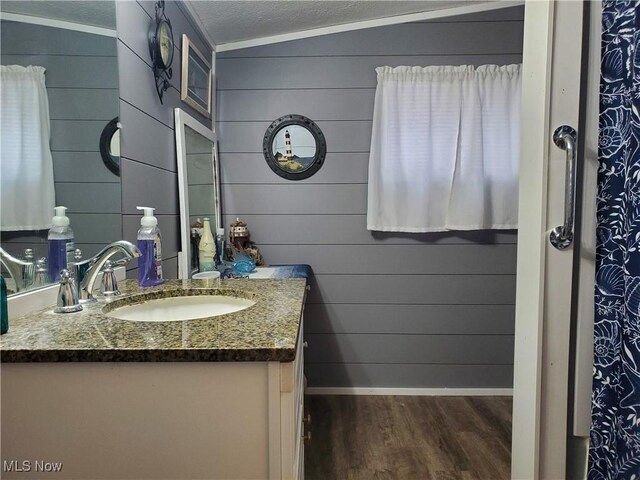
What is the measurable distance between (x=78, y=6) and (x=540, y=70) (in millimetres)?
1256

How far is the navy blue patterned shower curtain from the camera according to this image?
2.41ft

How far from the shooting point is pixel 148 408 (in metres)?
0.71

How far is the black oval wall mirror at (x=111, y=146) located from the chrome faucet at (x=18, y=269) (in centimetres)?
43

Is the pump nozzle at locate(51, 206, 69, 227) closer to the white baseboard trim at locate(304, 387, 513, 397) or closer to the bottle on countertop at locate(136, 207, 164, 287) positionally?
the bottle on countertop at locate(136, 207, 164, 287)

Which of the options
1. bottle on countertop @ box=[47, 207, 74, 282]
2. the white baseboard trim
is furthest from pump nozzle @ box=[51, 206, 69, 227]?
the white baseboard trim

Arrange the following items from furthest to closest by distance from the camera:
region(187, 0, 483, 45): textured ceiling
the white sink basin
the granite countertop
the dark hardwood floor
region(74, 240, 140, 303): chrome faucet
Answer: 1. region(187, 0, 483, 45): textured ceiling
2. the dark hardwood floor
3. the white sink basin
4. region(74, 240, 140, 303): chrome faucet
5. the granite countertop

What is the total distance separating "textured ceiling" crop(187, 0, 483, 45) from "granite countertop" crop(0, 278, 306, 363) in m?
1.73

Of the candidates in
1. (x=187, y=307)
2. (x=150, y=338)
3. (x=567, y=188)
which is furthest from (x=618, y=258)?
(x=187, y=307)

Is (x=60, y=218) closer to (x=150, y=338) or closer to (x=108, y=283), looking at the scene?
(x=108, y=283)

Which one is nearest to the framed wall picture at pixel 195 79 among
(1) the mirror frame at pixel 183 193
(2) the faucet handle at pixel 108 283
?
(1) the mirror frame at pixel 183 193

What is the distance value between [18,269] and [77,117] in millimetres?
466

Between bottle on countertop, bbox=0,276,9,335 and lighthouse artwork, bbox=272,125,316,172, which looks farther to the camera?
lighthouse artwork, bbox=272,125,316,172

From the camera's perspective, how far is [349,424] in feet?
7.07

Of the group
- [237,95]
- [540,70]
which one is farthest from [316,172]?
[540,70]
